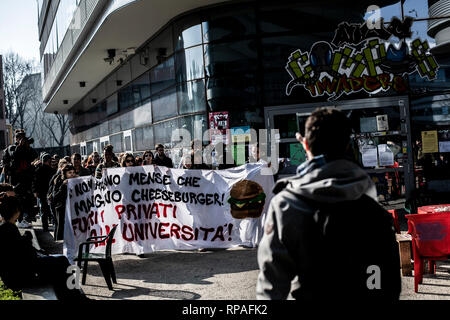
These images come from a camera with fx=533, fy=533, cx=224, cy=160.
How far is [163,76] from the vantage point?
16.9 metres

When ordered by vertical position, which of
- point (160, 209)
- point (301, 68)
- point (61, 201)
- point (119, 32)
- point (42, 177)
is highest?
point (119, 32)

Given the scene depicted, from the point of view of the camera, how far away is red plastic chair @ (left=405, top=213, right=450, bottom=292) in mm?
6289

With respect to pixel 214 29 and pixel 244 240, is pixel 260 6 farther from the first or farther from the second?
pixel 244 240

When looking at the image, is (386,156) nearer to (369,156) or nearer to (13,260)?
(369,156)

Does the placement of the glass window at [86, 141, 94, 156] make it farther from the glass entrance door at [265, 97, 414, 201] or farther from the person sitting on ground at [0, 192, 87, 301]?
the person sitting on ground at [0, 192, 87, 301]

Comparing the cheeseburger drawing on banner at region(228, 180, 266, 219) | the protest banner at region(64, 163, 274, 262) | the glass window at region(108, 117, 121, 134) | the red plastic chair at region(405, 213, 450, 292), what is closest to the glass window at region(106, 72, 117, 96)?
the glass window at region(108, 117, 121, 134)

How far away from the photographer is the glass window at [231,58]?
13836 millimetres

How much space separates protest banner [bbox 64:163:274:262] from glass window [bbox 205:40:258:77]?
15.9 feet

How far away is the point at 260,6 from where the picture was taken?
13.8 metres

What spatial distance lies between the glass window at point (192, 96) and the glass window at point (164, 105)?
659mm

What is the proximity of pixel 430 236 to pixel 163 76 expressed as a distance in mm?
11946

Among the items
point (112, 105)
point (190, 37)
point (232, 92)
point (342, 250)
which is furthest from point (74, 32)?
point (342, 250)

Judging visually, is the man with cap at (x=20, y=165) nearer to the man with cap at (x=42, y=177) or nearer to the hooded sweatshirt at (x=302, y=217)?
the man with cap at (x=42, y=177)
